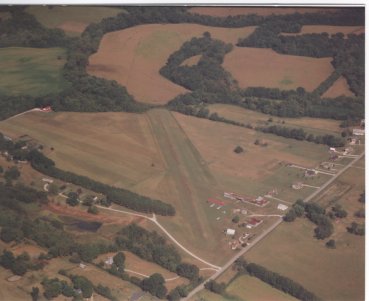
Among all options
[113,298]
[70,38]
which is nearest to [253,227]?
[113,298]

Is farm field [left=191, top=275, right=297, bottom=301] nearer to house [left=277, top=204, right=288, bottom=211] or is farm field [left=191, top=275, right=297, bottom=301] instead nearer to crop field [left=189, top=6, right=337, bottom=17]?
house [left=277, top=204, right=288, bottom=211]

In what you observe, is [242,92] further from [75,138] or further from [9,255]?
[9,255]

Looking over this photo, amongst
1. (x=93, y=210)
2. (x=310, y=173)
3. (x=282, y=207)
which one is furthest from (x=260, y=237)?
(x=93, y=210)

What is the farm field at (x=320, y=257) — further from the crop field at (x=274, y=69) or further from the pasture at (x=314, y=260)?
the crop field at (x=274, y=69)

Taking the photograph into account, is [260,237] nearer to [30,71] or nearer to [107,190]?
[107,190]

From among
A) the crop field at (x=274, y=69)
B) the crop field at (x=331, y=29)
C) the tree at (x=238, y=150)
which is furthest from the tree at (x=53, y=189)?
the crop field at (x=331, y=29)

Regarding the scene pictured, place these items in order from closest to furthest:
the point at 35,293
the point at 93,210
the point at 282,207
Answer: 1. the point at 35,293
2. the point at 282,207
3. the point at 93,210
